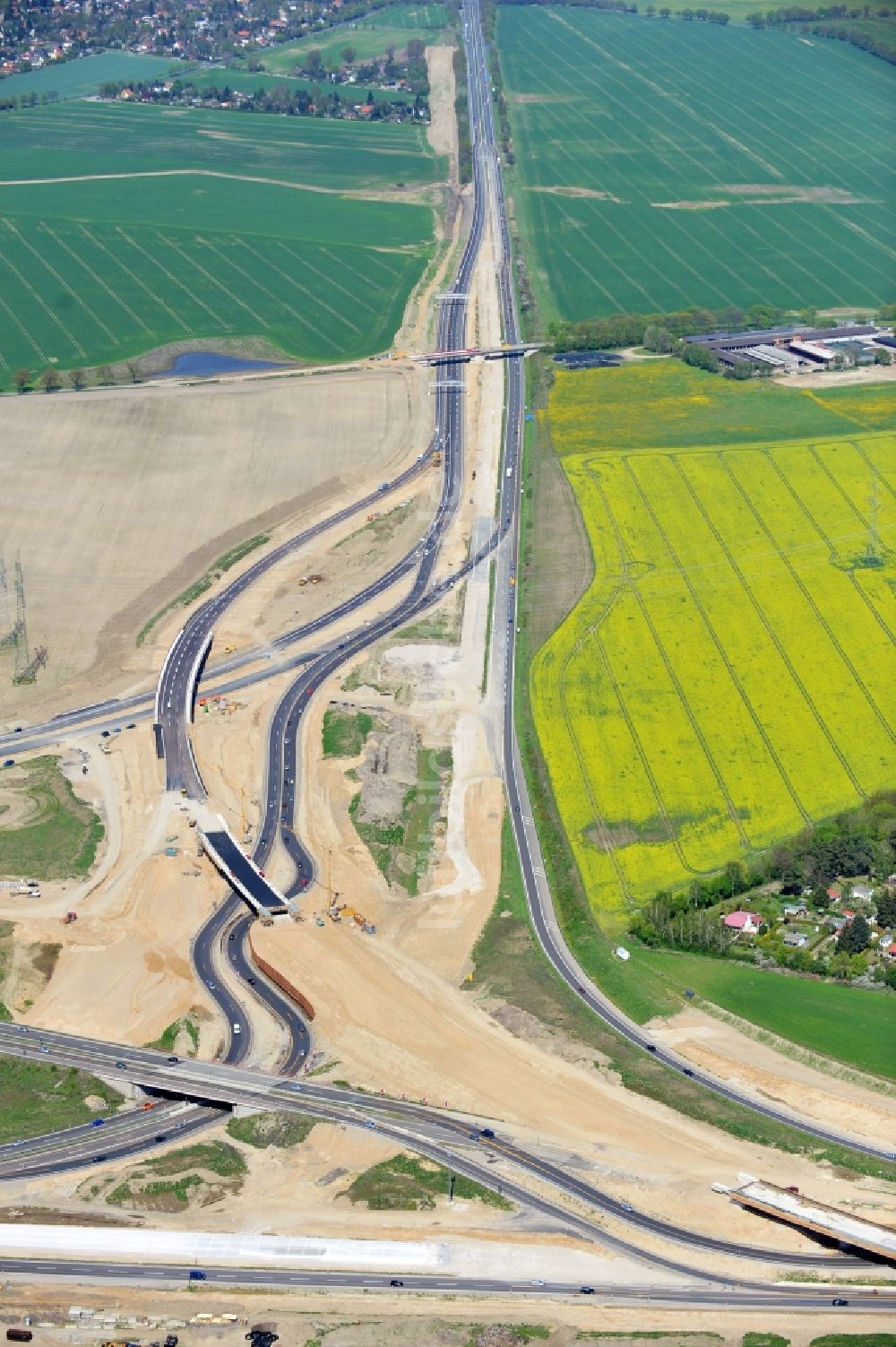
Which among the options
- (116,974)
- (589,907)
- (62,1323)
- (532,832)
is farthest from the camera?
(532,832)

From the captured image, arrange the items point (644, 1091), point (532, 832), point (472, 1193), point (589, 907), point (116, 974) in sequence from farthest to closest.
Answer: point (532, 832) → point (589, 907) → point (116, 974) → point (644, 1091) → point (472, 1193)

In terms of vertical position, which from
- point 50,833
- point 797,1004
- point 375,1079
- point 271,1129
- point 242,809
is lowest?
point 797,1004

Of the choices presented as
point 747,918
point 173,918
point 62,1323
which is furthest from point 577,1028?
point 62,1323

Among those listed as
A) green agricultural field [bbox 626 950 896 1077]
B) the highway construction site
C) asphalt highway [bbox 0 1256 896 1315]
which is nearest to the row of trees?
green agricultural field [bbox 626 950 896 1077]

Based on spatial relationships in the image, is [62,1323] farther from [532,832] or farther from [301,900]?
[532,832]

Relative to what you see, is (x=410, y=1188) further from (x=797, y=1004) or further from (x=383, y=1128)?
(x=797, y=1004)

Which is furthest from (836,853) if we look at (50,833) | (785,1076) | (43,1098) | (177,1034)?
(43,1098)

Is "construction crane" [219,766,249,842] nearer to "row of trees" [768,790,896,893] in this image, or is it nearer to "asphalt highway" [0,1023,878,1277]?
"asphalt highway" [0,1023,878,1277]

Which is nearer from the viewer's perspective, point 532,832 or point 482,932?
point 482,932
